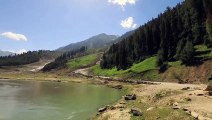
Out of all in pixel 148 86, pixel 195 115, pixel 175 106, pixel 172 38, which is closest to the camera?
pixel 195 115

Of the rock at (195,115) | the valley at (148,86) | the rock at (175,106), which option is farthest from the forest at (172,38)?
the rock at (195,115)

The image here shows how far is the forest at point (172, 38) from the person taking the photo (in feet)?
435

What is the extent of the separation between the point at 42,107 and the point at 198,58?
227ft

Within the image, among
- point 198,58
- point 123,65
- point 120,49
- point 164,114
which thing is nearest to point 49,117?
point 164,114

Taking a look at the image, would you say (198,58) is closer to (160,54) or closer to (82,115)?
(160,54)

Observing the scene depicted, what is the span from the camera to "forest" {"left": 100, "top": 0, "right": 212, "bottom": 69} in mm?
132625

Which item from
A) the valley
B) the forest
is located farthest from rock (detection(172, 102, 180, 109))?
the forest

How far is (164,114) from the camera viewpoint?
41.5 meters

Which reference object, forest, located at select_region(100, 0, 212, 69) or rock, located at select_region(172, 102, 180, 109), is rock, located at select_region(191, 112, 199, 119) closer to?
rock, located at select_region(172, 102, 180, 109)

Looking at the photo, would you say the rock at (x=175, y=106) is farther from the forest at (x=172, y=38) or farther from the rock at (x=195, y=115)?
the forest at (x=172, y=38)

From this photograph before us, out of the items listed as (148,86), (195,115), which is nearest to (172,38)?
(148,86)

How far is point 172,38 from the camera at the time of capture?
154 metres

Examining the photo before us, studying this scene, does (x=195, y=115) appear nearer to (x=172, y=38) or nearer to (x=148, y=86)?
(x=148, y=86)

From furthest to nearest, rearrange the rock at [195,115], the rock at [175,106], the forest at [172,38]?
1. the forest at [172,38]
2. the rock at [175,106]
3. the rock at [195,115]
